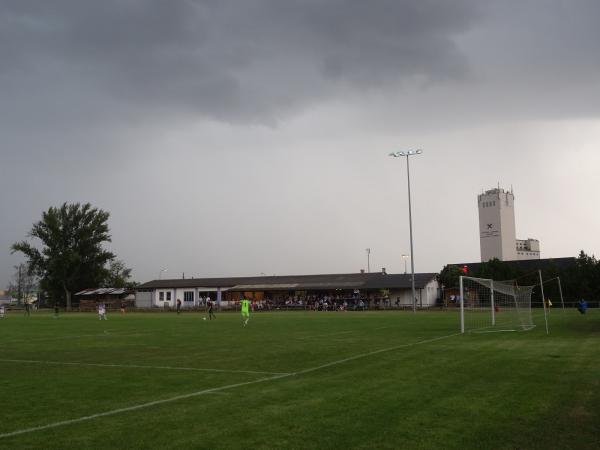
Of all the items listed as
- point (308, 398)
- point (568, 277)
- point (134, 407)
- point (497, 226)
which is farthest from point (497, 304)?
point (497, 226)

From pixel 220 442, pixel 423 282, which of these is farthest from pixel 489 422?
pixel 423 282

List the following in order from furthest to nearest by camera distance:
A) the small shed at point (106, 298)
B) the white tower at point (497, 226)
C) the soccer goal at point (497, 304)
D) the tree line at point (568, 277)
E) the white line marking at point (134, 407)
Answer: the white tower at point (497, 226) < the small shed at point (106, 298) < the tree line at point (568, 277) < the soccer goal at point (497, 304) < the white line marking at point (134, 407)

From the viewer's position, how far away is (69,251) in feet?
326

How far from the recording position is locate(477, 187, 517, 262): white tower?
568 ft

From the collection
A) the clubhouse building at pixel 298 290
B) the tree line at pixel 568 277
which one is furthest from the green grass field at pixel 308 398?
the tree line at pixel 568 277

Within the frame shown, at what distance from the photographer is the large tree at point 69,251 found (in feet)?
327

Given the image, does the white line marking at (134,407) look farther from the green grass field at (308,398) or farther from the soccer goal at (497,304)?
the soccer goal at (497,304)

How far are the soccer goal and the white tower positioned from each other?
130350mm

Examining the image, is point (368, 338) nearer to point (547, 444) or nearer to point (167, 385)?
point (167, 385)

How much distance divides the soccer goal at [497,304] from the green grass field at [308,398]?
32.4 ft

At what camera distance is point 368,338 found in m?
22.8

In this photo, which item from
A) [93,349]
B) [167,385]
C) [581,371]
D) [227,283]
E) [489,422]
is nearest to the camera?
[489,422]

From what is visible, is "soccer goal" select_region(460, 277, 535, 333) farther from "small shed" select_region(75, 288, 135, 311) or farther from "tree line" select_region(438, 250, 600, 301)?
"small shed" select_region(75, 288, 135, 311)

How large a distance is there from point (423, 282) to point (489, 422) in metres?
71.8
